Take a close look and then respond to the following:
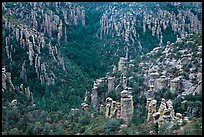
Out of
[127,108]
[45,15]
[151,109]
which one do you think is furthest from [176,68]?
[45,15]

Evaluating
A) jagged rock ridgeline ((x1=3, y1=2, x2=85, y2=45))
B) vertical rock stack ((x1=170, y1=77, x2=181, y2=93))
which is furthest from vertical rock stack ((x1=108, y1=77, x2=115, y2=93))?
jagged rock ridgeline ((x1=3, y1=2, x2=85, y2=45))

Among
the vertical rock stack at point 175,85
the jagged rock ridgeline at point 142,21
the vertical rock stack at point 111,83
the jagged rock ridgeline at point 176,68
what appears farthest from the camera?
the jagged rock ridgeline at point 142,21

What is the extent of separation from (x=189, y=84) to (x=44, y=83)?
2125cm

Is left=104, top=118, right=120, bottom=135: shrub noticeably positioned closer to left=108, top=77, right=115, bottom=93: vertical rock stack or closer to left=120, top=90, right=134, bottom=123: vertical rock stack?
left=120, top=90, right=134, bottom=123: vertical rock stack

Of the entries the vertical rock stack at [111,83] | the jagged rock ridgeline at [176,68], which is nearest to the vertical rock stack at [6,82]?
the vertical rock stack at [111,83]

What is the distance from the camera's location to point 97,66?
217 ft

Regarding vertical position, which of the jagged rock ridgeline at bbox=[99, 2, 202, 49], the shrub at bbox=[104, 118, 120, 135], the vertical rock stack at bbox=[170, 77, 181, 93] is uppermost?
the jagged rock ridgeline at bbox=[99, 2, 202, 49]

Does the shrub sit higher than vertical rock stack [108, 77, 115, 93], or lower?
lower

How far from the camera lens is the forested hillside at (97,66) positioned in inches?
1415

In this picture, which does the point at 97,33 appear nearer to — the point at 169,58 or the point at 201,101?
the point at 169,58

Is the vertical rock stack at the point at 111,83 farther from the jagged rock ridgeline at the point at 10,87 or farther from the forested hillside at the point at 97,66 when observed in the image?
the jagged rock ridgeline at the point at 10,87

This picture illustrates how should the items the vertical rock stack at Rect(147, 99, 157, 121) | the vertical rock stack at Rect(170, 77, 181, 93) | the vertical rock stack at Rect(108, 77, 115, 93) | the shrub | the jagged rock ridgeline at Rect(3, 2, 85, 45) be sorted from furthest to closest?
the jagged rock ridgeline at Rect(3, 2, 85, 45)
the vertical rock stack at Rect(108, 77, 115, 93)
the vertical rock stack at Rect(170, 77, 181, 93)
the vertical rock stack at Rect(147, 99, 157, 121)
the shrub

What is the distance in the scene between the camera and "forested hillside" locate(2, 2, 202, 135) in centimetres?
3594

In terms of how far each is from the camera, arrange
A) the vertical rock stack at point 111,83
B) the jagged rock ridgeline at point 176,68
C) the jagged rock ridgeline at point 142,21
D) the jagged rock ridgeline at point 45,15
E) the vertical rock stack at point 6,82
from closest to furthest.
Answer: the jagged rock ridgeline at point 176,68
the vertical rock stack at point 111,83
the vertical rock stack at point 6,82
the jagged rock ridgeline at point 45,15
the jagged rock ridgeline at point 142,21
